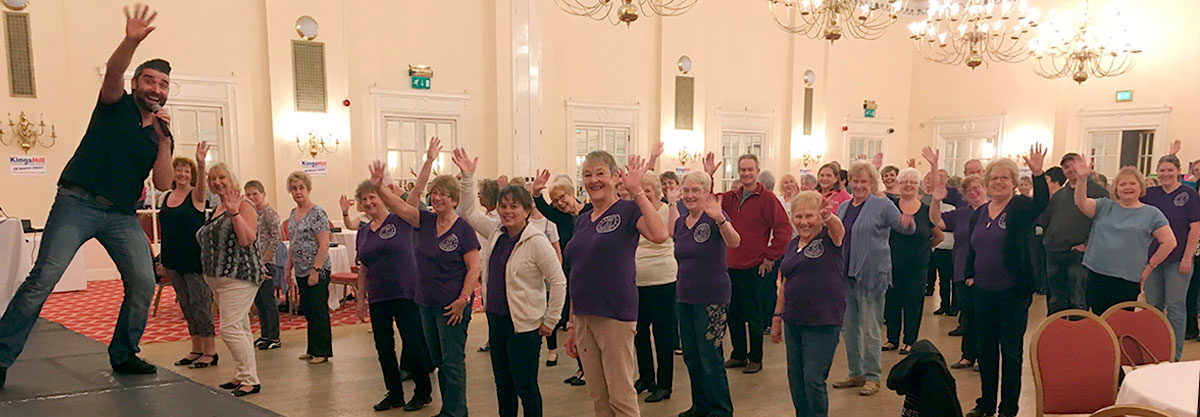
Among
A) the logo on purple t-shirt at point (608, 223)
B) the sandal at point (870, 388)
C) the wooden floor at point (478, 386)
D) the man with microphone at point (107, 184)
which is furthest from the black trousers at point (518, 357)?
the sandal at point (870, 388)

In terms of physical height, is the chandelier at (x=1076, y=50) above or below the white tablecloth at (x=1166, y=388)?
above

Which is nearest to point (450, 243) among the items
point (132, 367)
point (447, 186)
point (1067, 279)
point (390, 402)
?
point (447, 186)

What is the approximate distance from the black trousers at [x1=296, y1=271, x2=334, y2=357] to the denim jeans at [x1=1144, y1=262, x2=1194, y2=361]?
6119 mm

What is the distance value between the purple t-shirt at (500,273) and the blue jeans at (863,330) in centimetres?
245

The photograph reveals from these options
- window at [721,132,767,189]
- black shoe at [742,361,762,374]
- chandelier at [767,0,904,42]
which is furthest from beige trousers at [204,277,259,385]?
window at [721,132,767,189]

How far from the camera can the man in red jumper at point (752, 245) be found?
4414mm

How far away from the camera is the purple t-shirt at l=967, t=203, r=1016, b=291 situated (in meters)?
3.47

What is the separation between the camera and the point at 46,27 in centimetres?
838

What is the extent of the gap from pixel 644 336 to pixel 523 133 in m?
7.60

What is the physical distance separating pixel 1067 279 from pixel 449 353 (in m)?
5.06

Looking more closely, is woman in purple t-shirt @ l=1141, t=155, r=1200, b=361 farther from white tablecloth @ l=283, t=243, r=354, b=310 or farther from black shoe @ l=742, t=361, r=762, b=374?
white tablecloth @ l=283, t=243, r=354, b=310

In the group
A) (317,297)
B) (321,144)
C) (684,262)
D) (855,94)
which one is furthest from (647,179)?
(855,94)

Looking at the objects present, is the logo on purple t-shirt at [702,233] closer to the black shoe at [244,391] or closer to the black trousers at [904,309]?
the black trousers at [904,309]

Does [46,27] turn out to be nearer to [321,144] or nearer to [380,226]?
[321,144]
